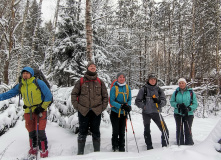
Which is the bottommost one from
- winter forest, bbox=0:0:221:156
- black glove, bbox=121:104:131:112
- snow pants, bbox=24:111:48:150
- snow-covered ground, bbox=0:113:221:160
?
snow-covered ground, bbox=0:113:221:160

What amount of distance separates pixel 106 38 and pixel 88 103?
11829 mm

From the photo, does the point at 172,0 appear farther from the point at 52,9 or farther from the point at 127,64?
the point at 52,9

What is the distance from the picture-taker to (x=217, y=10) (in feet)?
43.8

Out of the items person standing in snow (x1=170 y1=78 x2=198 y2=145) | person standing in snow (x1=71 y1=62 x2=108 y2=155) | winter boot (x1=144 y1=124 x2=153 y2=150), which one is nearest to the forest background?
person standing in snow (x1=71 y1=62 x2=108 y2=155)

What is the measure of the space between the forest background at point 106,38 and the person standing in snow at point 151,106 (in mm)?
1895

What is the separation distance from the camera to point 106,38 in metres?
14.4

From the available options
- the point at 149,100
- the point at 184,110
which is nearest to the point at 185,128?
the point at 184,110

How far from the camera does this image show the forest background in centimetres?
972

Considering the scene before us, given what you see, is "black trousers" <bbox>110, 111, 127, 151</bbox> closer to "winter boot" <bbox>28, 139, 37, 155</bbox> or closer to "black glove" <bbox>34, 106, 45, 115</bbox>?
"black glove" <bbox>34, 106, 45, 115</bbox>

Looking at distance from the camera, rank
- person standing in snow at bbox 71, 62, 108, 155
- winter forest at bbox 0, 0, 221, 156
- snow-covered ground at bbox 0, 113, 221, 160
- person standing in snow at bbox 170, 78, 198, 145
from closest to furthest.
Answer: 1. snow-covered ground at bbox 0, 113, 221, 160
2. person standing in snow at bbox 71, 62, 108, 155
3. person standing in snow at bbox 170, 78, 198, 145
4. winter forest at bbox 0, 0, 221, 156

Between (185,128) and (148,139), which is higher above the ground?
(185,128)

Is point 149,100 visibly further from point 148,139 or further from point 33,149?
point 33,149

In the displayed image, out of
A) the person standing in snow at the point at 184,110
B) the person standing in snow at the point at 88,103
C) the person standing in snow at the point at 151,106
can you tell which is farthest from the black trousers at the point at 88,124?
the person standing in snow at the point at 184,110

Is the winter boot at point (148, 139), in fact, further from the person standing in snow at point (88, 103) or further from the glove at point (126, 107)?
the person standing in snow at point (88, 103)
